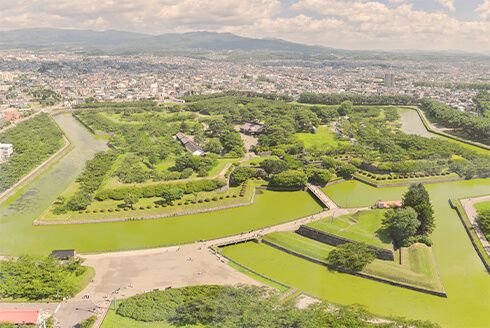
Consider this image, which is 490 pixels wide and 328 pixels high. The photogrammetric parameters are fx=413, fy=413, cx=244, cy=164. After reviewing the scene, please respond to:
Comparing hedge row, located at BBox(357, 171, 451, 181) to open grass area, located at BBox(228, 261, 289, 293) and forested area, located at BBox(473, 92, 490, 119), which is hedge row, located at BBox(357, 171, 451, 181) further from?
forested area, located at BBox(473, 92, 490, 119)

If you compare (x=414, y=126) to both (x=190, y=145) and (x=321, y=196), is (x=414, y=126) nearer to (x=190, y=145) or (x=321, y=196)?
(x=190, y=145)

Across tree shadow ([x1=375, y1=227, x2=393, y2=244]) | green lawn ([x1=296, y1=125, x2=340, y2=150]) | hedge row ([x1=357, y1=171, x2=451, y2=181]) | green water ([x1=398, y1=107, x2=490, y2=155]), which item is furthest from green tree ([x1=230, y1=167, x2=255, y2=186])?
green water ([x1=398, y1=107, x2=490, y2=155])

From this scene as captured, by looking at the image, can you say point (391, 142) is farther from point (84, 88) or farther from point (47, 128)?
point (84, 88)

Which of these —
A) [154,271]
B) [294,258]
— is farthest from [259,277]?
[154,271]

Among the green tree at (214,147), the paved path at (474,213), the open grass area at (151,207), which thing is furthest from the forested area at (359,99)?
the open grass area at (151,207)

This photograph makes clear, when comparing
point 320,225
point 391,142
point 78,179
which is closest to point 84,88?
point 78,179

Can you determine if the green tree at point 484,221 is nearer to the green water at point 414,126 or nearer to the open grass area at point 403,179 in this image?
the open grass area at point 403,179

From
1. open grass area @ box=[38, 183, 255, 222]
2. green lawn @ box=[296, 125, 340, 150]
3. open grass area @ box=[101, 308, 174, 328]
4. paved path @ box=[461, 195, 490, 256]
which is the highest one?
open grass area @ box=[101, 308, 174, 328]
